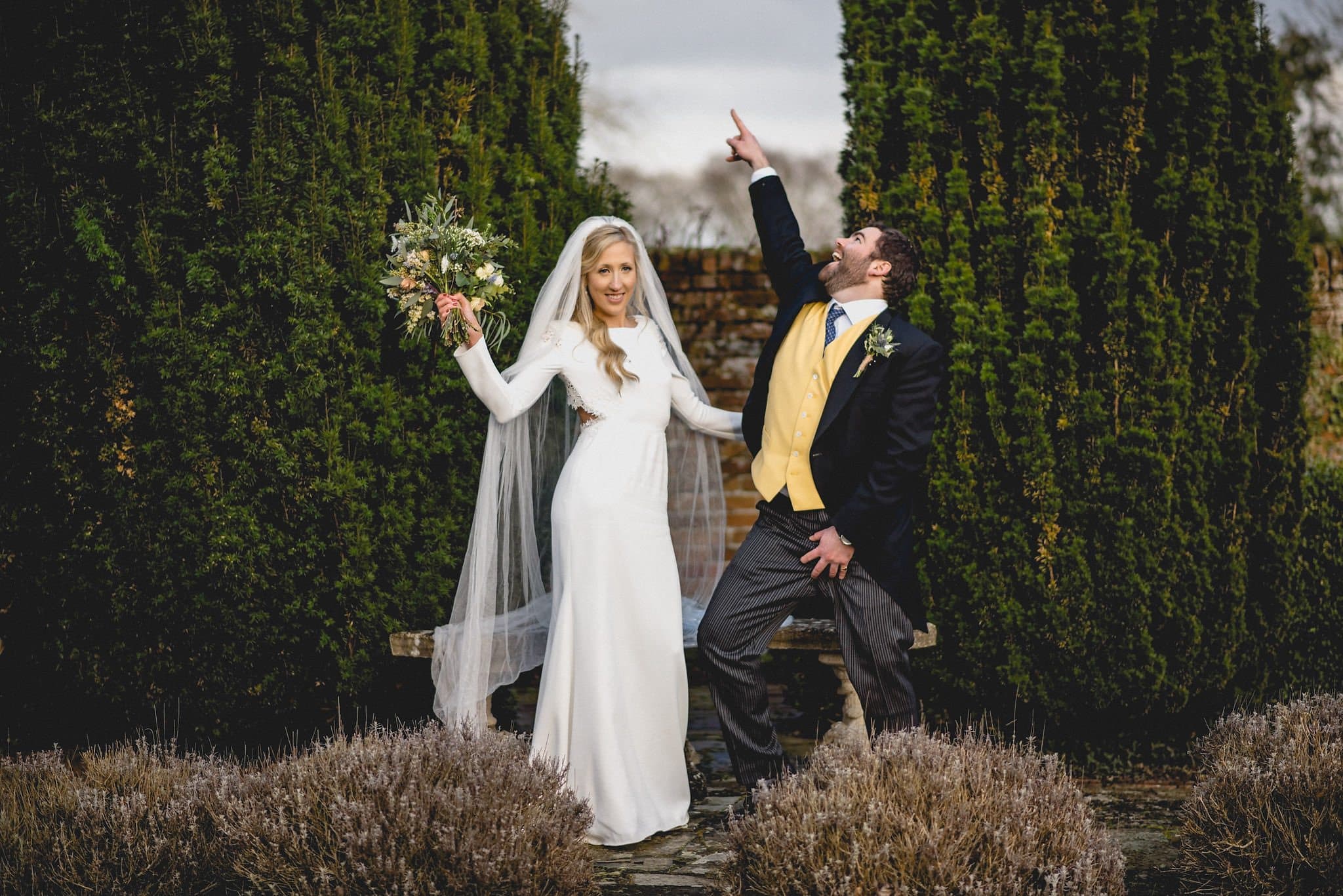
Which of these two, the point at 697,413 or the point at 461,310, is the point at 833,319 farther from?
the point at 461,310

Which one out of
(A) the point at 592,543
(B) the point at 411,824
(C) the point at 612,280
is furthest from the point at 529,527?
(B) the point at 411,824

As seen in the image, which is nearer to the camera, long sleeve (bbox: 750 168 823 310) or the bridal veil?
the bridal veil

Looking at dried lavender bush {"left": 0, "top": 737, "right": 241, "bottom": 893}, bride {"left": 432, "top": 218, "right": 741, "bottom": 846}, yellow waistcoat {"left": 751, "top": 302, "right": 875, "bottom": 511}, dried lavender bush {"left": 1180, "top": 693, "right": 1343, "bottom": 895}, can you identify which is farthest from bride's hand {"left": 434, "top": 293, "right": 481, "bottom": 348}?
dried lavender bush {"left": 1180, "top": 693, "right": 1343, "bottom": 895}

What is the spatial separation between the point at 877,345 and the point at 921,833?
76.6 inches

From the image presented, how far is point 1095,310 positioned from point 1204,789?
223cm

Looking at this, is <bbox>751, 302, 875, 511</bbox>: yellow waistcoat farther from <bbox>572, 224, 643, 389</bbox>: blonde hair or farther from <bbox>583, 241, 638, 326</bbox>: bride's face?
<bbox>583, 241, 638, 326</bbox>: bride's face

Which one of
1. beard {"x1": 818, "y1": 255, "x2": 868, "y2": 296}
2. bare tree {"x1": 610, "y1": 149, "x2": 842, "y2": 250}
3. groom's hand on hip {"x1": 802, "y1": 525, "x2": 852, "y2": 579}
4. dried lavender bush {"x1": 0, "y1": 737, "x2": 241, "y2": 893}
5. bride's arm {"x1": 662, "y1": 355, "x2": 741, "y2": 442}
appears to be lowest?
dried lavender bush {"x1": 0, "y1": 737, "x2": 241, "y2": 893}

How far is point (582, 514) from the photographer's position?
4.66m

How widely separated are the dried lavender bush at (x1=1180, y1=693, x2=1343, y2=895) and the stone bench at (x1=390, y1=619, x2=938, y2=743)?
1343 millimetres

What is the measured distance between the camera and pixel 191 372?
16.0ft

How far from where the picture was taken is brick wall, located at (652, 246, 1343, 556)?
9055mm

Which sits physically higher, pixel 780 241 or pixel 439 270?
pixel 780 241

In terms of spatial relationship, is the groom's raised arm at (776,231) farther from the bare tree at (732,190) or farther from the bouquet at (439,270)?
the bare tree at (732,190)

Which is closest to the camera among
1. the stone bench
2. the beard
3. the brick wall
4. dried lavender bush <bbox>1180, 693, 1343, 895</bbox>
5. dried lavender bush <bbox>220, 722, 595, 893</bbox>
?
dried lavender bush <bbox>220, 722, 595, 893</bbox>
